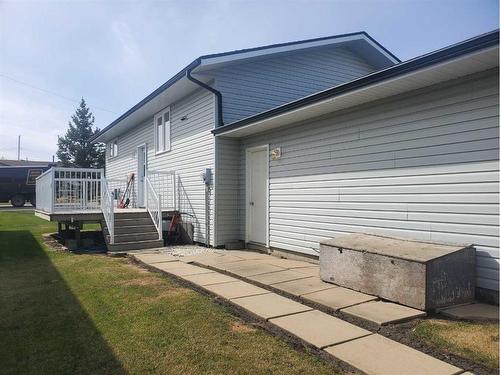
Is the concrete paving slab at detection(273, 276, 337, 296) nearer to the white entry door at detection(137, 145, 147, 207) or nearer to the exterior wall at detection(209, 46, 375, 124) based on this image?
the exterior wall at detection(209, 46, 375, 124)

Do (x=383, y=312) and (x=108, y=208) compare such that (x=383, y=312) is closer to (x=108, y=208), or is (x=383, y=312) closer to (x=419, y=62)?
(x=419, y=62)

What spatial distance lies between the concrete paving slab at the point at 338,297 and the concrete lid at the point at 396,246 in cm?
54

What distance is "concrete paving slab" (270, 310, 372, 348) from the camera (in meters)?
3.43

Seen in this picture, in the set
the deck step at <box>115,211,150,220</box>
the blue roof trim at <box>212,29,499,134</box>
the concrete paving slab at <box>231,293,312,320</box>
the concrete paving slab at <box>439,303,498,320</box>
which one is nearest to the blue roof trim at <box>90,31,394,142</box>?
the blue roof trim at <box>212,29,499,134</box>

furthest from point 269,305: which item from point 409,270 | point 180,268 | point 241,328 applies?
point 180,268

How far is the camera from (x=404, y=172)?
542 cm

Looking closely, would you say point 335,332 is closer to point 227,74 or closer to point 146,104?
point 227,74

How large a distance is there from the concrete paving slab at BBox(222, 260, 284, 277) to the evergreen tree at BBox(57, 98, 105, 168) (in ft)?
139

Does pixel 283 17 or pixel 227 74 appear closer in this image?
pixel 283 17

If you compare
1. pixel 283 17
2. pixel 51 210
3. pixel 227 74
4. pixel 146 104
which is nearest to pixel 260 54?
pixel 227 74

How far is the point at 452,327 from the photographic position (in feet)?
12.1

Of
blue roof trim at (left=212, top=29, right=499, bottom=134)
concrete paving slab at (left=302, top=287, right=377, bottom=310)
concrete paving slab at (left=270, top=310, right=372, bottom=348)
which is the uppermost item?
blue roof trim at (left=212, top=29, right=499, bottom=134)

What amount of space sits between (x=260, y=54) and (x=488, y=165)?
6372mm

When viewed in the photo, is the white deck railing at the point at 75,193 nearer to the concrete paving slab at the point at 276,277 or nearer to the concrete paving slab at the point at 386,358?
the concrete paving slab at the point at 276,277
